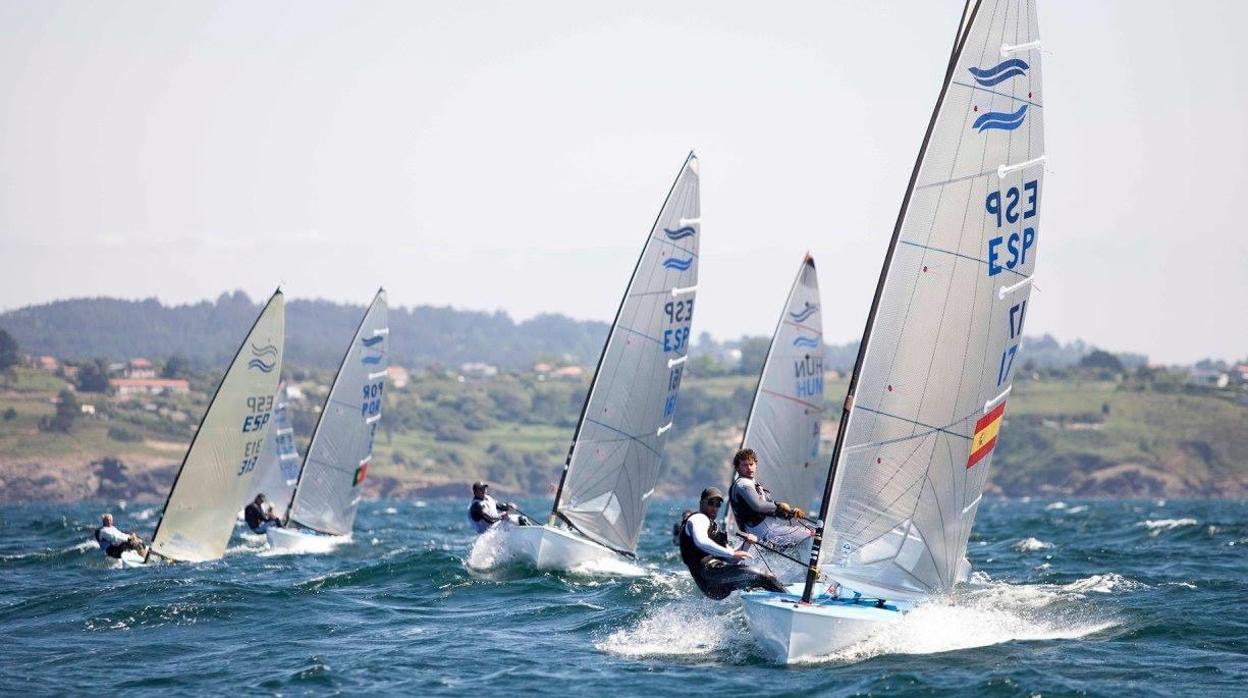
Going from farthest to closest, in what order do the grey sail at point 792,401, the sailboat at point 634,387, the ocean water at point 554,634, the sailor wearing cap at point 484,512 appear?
the grey sail at point 792,401 → the sailor wearing cap at point 484,512 → the sailboat at point 634,387 → the ocean water at point 554,634

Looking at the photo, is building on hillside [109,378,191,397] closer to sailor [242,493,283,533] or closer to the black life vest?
sailor [242,493,283,533]

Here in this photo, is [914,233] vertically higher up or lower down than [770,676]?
higher up

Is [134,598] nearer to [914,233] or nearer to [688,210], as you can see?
[688,210]

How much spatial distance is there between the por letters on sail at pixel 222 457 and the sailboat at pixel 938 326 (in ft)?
56.3

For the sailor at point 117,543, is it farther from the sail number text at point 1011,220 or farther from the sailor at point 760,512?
the sail number text at point 1011,220

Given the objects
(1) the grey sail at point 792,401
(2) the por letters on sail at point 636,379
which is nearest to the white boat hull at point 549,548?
(2) the por letters on sail at point 636,379

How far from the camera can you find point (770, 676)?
1686 cm

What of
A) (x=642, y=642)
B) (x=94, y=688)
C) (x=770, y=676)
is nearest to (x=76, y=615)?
(x=94, y=688)

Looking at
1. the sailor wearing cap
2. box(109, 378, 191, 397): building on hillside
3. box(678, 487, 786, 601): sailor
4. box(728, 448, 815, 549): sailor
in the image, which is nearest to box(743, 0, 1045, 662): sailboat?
box(678, 487, 786, 601): sailor

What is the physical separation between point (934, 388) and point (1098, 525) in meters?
41.7

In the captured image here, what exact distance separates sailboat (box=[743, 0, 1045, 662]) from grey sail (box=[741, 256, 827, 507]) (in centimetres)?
1231

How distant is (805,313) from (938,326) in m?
14.2

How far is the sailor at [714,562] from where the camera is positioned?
60.5 feet

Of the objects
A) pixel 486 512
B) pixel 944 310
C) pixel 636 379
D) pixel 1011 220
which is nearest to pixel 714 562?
pixel 944 310
